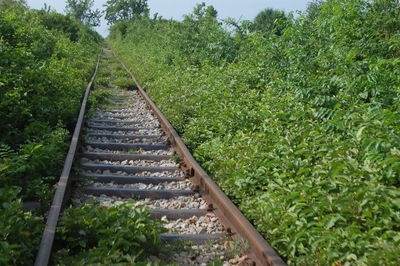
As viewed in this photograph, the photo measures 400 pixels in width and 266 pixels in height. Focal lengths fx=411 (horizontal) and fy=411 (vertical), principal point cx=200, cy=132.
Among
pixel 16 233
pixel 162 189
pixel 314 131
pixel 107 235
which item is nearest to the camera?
pixel 16 233

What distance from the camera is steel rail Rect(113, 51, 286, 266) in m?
3.03

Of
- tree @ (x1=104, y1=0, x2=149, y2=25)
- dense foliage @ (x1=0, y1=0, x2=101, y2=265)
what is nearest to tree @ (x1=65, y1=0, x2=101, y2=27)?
tree @ (x1=104, y1=0, x2=149, y2=25)

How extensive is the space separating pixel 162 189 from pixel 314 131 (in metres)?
2.00

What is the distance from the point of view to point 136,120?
8508mm

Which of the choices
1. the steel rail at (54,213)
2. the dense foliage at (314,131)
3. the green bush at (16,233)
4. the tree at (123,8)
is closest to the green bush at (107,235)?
the steel rail at (54,213)

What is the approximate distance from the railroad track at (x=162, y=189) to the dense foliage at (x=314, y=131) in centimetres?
24

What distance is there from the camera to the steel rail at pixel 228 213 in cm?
303

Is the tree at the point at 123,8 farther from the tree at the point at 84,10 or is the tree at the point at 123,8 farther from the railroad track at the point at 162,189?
the railroad track at the point at 162,189

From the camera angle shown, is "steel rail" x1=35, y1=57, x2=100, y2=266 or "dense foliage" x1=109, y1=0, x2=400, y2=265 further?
"dense foliage" x1=109, y1=0, x2=400, y2=265

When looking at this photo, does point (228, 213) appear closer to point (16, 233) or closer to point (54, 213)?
point (54, 213)

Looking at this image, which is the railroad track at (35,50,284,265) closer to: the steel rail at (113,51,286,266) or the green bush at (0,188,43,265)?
the steel rail at (113,51,286,266)

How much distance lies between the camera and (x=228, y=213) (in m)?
3.86

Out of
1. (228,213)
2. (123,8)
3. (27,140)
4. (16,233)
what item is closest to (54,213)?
(16,233)

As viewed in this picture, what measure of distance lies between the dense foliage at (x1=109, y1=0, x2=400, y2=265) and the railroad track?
9.5 inches
